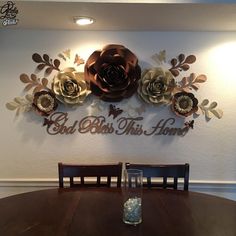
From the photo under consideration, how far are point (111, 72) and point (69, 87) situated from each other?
A: 0.36 metres

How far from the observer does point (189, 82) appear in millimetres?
2627

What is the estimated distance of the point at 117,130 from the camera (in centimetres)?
265

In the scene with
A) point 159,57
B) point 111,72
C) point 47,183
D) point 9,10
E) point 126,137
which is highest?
point 9,10

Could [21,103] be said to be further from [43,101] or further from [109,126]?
[109,126]

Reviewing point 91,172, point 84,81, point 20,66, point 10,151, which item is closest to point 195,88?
point 84,81

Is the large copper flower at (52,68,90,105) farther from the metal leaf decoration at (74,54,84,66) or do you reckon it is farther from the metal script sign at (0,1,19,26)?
the metal script sign at (0,1,19,26)

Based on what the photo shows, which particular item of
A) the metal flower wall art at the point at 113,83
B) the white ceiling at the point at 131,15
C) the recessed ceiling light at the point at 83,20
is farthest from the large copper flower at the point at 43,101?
the recessed ceiling light at the point at 83,20

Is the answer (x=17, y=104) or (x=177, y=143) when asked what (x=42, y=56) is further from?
(x=177, y=143)

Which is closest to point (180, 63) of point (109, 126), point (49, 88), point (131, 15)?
point (131, 15)

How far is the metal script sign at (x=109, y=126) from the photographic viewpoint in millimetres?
2637

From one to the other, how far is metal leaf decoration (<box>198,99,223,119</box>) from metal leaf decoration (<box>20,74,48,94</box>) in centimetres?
131

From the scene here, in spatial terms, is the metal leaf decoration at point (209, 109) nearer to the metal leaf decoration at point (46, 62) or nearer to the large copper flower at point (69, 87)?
the large copper flower at point (69, 87)

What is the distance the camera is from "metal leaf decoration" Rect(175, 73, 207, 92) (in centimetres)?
262

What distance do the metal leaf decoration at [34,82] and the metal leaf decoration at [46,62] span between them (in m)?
0.09
